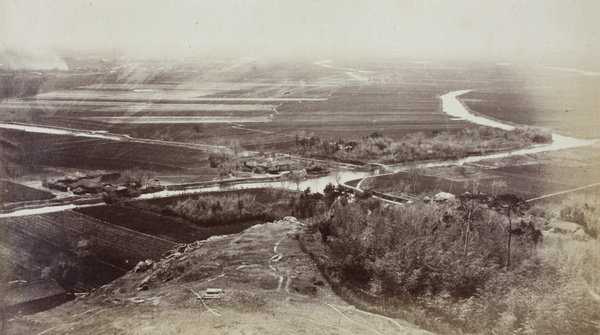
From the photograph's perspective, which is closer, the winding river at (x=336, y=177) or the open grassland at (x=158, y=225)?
the open grassland at (x=158, y=225)

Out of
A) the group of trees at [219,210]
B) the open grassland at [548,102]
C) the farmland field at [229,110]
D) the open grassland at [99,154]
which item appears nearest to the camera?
the group of trees at [219,210]

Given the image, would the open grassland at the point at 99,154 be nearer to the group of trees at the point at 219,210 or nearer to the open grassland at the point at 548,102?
the group of trees at the point at 219,210

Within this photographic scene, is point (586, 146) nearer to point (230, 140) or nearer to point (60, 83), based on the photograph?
point (230, 140)

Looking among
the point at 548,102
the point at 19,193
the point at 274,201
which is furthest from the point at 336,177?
the point at 548,102

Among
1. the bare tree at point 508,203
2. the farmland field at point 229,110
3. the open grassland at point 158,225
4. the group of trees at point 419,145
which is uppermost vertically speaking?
the farmland field at point 229,110

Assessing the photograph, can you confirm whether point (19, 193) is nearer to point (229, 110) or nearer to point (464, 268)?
point (229, 110)

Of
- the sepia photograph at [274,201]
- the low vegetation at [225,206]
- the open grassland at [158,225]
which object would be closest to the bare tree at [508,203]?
the sepia photograph at [274,201]

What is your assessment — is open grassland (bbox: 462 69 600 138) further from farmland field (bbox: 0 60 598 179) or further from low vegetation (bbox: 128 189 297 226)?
low vegetation (bbox: 128 189 297 226)
